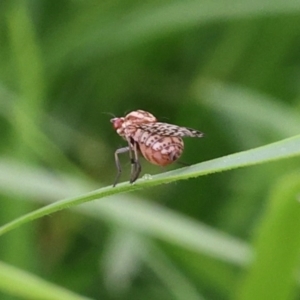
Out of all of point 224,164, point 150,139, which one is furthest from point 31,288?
point 224,164

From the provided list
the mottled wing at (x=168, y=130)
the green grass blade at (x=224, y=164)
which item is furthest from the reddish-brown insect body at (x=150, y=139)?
the green grass blade at (x=224, y=164)

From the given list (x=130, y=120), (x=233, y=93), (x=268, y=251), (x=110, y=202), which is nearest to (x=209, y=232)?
(x=110, y=202)

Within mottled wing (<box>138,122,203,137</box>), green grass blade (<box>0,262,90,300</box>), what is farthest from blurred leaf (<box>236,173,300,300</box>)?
green grass blade (<box>0,262,90,300</box>)

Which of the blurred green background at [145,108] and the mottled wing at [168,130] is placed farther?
the blurred green background at [145,108]

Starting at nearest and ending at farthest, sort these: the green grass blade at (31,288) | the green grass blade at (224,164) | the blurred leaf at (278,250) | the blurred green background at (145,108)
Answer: the green grass blade at (224,164) → the blurred leaf at (278,250) → the green grass blade at (31,288) → the blurred green background at (145,108)

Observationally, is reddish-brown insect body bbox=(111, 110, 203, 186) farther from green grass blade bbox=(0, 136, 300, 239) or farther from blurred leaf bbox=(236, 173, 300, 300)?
green grass blade bbox=(0, 136, 300, 239)

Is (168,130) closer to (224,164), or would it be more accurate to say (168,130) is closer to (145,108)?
(224,164)

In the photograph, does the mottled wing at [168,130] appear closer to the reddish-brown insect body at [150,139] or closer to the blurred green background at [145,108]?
the reddish-brown insect body at [150,139]
